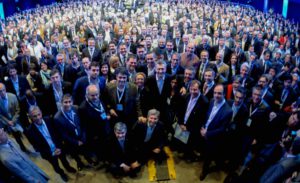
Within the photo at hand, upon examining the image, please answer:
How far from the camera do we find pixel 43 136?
140 inches

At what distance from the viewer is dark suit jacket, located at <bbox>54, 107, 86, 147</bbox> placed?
3.73 meters

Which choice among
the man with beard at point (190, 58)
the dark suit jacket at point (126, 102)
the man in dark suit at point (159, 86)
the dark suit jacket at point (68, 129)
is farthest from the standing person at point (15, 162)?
the man with beard at point (190, 58)

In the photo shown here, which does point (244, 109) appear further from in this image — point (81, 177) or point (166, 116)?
point (81, 177)

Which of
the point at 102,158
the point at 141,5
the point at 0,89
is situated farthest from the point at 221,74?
the point at 141,5

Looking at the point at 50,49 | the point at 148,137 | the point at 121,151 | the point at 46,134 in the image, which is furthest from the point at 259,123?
the point at 50,49

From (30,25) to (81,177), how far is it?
31.8 feet

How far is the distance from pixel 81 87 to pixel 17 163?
1916 millimetres

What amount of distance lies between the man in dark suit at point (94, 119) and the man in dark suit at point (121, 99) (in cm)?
17

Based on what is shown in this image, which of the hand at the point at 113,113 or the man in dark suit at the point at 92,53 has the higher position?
the man in dark suit at the point at 92,53

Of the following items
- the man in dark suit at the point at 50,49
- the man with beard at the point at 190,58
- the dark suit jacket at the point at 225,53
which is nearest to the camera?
the man with beard at the point at 190,58

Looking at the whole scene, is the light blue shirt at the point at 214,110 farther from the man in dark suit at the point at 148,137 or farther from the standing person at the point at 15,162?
the standing person at the point at 15,162

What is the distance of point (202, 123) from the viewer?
410cm

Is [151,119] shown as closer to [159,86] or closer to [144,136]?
[144,136]

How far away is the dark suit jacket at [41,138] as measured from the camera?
3508mm
